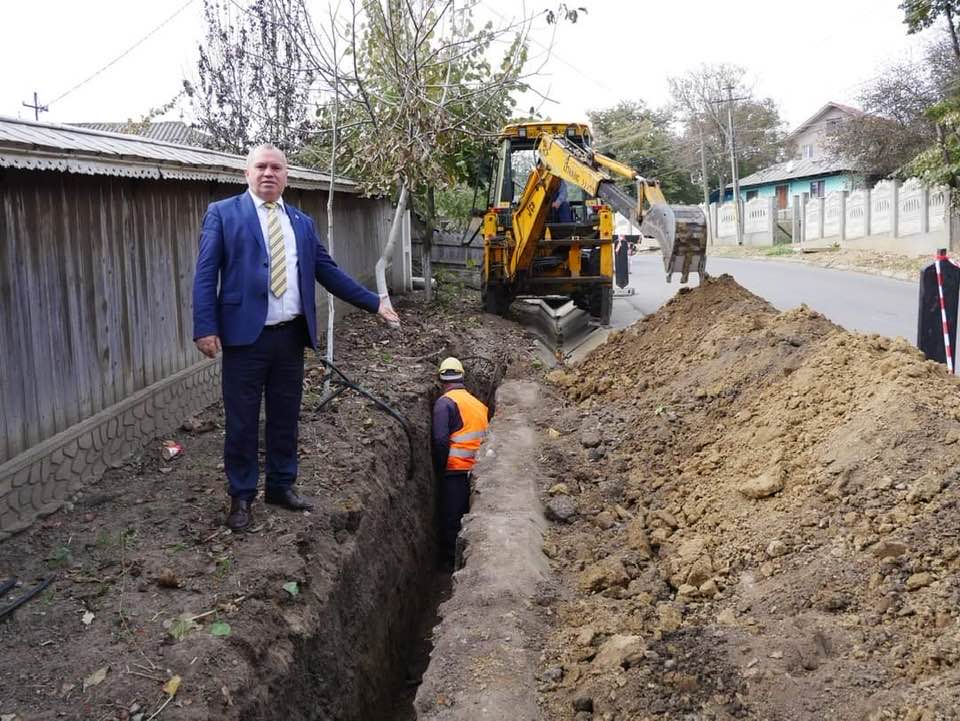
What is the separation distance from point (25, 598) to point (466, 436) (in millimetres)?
4860

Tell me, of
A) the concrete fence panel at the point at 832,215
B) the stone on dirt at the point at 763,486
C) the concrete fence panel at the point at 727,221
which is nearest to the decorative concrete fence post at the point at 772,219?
the concrete fence panel at the point at 727,221

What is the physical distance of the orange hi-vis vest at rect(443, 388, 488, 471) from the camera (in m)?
8.85

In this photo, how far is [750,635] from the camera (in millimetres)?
3850

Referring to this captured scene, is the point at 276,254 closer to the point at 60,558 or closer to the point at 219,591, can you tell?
the point at 219,591

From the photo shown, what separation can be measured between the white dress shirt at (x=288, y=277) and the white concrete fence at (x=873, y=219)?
862 inches

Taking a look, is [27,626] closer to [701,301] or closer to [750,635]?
[750,635]

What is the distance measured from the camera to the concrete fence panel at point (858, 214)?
30.4 m

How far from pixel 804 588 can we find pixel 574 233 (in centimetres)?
971

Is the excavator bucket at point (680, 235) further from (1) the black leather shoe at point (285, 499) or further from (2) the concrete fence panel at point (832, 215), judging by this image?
(2) the concrete fence panel at point (832, 215)

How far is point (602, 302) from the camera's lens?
45.2 feet

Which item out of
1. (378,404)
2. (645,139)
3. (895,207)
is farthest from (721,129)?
(378,404)

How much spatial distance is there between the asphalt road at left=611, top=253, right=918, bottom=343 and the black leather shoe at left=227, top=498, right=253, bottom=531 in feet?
28.6

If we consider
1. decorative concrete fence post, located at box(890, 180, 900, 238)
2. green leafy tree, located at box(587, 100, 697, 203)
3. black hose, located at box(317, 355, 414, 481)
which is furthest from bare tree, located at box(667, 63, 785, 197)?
black hose, located at box(317, 355, 414, 481)

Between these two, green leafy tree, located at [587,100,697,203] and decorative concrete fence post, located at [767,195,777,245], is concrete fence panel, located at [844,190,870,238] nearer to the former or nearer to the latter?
decorative concrete fence post, located at [767,195,777,245]
